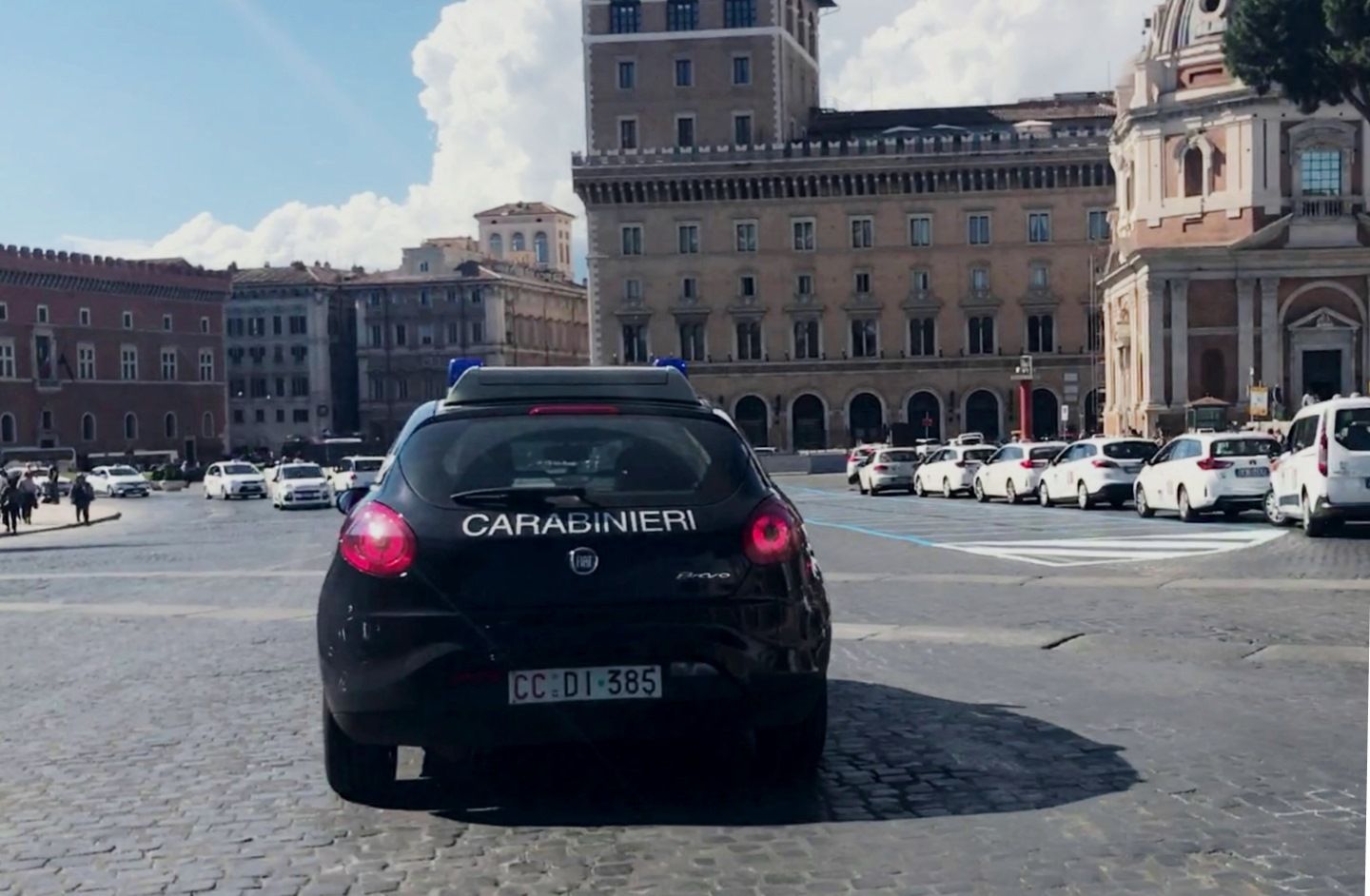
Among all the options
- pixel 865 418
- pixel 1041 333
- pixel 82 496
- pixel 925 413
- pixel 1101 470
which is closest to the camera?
pixel 1101 470

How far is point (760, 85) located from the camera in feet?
299

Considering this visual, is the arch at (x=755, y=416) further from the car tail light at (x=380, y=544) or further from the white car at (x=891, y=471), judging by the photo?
the car tail light at (x=380, y=544)

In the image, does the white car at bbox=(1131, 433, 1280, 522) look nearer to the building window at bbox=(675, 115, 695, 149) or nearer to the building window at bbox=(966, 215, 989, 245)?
the building window at bbox=(966, 215, 989, 245)

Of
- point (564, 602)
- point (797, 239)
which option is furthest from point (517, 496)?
point (797, 239)

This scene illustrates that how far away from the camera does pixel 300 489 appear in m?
47.0

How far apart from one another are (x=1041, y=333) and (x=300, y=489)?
2114 inches

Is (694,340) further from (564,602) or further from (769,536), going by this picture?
(564,602)

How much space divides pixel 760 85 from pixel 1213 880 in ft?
291

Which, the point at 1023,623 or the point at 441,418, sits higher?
the point at 441,418

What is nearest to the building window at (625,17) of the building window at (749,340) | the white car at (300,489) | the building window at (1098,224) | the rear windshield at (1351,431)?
the building window at (749,340)

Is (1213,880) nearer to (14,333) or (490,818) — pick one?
(490,818)

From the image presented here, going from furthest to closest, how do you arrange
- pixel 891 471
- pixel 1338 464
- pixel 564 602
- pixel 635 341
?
pixel 635 341, pixel 891 471, pixel 1338 464, pixel 564 602

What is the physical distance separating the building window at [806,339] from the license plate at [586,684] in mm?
85813

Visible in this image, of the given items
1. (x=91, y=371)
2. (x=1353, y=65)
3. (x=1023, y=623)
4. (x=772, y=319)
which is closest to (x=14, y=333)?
(x=91, y=371)
